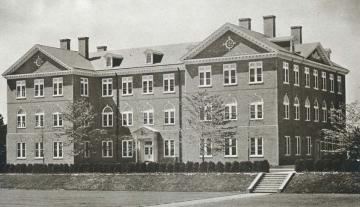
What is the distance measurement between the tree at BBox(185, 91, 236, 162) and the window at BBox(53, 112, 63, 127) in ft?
44.0

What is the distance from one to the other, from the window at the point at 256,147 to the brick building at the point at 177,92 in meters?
0.08

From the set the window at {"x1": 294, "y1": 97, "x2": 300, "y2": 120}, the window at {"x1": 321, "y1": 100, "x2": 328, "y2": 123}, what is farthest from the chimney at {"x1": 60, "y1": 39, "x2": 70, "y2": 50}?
the window at {"x1": 321, "y1": 100, "x2": 328, "y2": 123}

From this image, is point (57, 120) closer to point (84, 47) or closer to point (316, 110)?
point (84, 47)

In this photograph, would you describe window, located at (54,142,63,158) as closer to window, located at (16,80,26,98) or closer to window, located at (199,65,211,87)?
window, located at (16,80,26,98)

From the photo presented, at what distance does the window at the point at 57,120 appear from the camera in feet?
219

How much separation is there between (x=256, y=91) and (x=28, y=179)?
19738 mm

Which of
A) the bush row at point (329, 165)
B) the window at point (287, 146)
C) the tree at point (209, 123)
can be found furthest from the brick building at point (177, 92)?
the bush row at point (329, 165)

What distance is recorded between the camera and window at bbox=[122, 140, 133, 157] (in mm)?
66250

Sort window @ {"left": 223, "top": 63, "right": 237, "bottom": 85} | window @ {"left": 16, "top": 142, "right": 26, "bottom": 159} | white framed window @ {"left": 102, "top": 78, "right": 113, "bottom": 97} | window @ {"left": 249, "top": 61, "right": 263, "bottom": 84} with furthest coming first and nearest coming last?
window @ {"left": 16, "top": 142, "right": 26, "bottom": 159}, white framed window @ {"left": 102, "top": 78, "right": 113, "bottom": 97}, window @ {"left": 223, "top": 63, "right": 237, "bottom": 85}, window @ {"left": 249, "top": 61, "right": 263, "bottom": 84}

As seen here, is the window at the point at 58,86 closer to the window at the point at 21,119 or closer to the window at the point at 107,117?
the window at the point at 21,119

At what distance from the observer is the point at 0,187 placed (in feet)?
193

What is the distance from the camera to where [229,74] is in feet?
193

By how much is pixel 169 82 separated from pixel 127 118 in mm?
5800

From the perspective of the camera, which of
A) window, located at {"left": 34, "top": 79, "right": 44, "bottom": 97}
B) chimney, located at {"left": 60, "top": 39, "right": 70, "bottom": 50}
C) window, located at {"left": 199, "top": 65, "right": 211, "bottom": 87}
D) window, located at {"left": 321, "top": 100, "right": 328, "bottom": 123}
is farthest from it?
chimney, located at {"left": 60, "top": 39, "right": 70, "bottom": 50}
